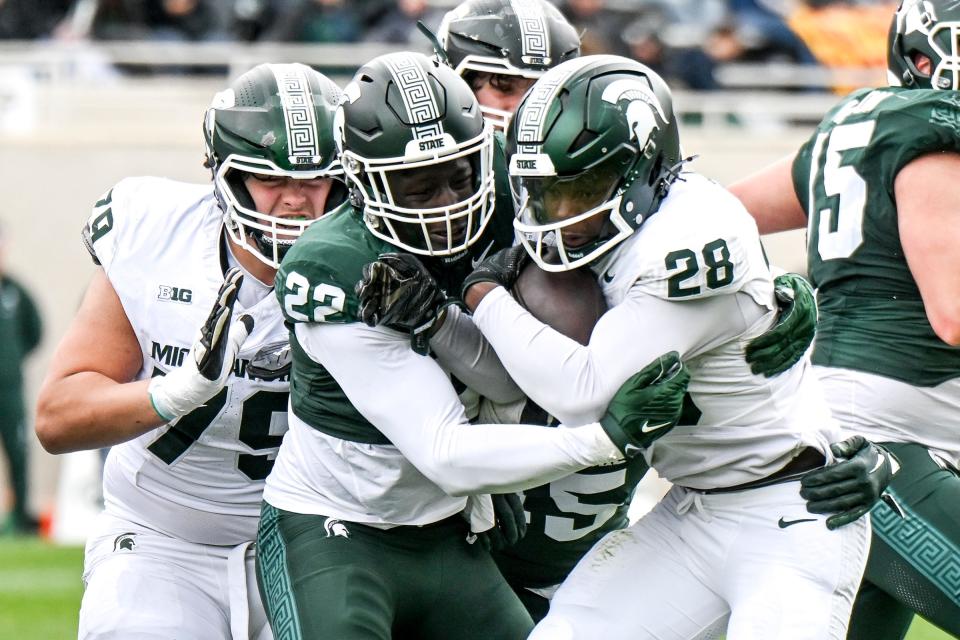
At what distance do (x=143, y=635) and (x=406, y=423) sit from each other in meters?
0.94

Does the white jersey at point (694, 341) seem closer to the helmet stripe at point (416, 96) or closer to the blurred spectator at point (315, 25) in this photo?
the helmet stripe at point (416, 96)

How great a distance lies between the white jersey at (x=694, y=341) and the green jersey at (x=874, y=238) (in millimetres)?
416

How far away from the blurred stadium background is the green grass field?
1882 mm

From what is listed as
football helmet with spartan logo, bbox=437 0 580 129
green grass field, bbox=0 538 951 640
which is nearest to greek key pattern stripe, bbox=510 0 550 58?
football helmet with spartan logo, bbox=437 0 580 129

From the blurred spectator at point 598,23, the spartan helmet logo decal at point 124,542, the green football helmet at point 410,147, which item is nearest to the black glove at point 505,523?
the green football helmet at point 410,147

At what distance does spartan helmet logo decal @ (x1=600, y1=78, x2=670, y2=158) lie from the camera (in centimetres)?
328

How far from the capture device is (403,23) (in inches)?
454

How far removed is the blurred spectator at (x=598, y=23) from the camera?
36.9ft

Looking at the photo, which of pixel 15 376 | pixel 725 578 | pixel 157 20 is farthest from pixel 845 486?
pixel 157 20

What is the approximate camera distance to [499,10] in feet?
15.5

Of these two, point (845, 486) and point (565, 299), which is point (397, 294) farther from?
point (845, 486)

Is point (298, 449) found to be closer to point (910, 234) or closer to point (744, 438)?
point (744, 438)

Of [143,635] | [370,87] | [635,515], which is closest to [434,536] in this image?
[143,635]

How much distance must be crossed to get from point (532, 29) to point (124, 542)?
1962 mm
